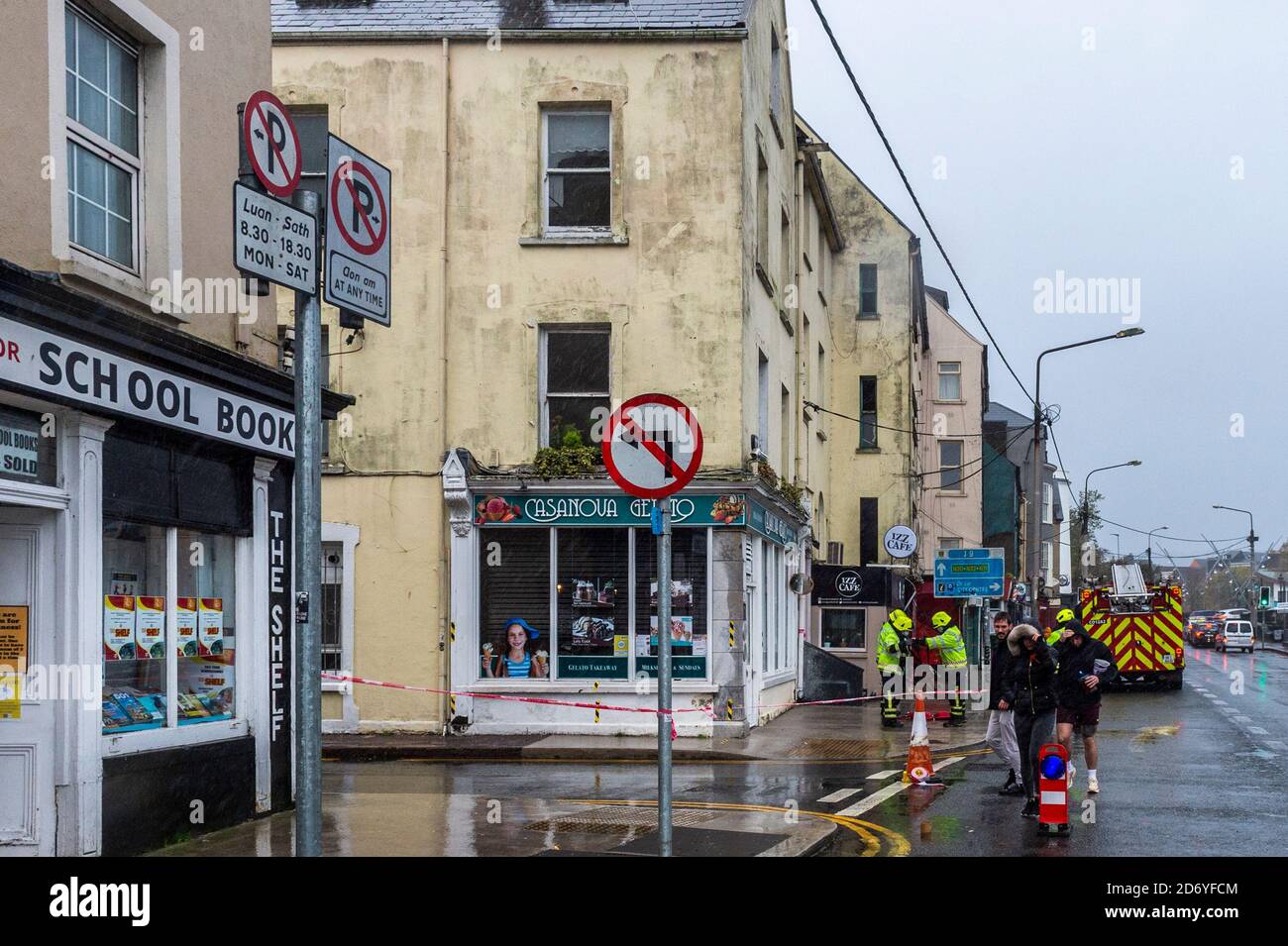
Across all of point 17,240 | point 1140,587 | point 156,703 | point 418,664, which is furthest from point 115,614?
point 1140,587

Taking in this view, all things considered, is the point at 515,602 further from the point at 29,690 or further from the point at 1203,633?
the point at 1203,633

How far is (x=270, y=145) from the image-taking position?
6480mm

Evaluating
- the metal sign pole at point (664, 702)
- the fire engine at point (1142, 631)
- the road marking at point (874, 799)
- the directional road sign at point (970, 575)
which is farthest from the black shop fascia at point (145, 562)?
the fire engine at point (1142, 631)

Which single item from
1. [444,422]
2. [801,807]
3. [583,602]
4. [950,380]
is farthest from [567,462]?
[950,380]

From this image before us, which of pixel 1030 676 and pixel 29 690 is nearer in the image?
pixel 29 690

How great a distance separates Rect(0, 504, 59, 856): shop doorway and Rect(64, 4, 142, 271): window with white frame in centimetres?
200

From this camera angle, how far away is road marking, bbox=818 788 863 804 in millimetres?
13766

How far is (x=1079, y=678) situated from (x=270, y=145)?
907 centimetres

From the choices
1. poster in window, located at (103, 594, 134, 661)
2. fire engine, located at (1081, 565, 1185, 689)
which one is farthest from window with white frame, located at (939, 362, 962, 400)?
poster in window, located at (103, 594, 134, 661)

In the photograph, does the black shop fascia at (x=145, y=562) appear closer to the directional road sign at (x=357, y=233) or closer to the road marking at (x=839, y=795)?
the directional road sign at (x=357, y=233)

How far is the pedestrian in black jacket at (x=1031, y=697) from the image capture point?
12.7 meters

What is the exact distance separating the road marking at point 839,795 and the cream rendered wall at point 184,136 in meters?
6.53

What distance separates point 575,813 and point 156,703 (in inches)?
148

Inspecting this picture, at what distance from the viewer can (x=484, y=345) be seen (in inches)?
822
